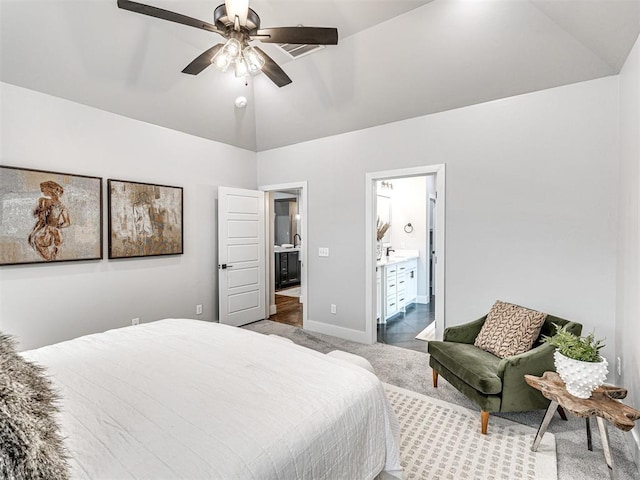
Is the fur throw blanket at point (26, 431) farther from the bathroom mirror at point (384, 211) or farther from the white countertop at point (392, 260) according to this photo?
the bathroom mirror at point (384, 211)

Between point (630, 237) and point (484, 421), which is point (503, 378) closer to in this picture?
point (484, 421)

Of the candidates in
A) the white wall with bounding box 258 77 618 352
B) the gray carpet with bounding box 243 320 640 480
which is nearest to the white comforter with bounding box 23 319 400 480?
the gray carpet with bounding box 243 320 640 480

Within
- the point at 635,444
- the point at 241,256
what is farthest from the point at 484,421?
the point at 241,256

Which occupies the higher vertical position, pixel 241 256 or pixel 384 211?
pixel 384 211

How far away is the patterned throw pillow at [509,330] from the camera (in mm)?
2340

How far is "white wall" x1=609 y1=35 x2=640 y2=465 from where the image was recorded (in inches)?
75.4

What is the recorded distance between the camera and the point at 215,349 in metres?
1.80


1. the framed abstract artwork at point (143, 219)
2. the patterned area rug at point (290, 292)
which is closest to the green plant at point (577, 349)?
the framed abstract artwork at point (143, 219)

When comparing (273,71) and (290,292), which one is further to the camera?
(290,292)

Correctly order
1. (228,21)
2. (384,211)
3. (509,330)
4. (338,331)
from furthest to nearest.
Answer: (384,211), (338,331), (509,330), (228,21)

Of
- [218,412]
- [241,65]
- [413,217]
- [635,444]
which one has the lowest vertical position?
[635,444]

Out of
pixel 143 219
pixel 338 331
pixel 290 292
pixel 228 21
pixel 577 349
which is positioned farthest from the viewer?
pixel 290 292

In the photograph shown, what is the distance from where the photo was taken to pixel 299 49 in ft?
10.3

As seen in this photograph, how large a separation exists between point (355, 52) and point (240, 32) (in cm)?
150
